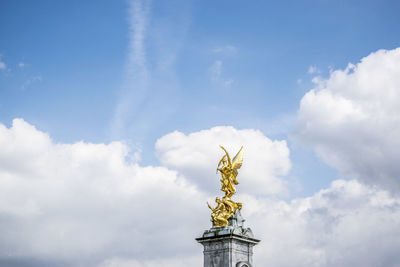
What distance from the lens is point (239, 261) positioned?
3991 cm

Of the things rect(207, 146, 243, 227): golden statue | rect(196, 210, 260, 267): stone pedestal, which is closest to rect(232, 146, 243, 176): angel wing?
rect(207, 146, 243, 227): golden statue

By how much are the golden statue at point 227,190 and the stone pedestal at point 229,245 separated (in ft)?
1.83

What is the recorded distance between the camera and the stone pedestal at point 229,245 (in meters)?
39.5

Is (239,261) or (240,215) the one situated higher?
(240,215)

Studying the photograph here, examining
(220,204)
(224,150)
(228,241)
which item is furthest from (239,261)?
(224,150)

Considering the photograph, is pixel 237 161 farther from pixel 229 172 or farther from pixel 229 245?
pixel 229 245

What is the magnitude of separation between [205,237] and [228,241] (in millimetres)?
2148

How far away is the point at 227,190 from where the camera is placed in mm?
42719

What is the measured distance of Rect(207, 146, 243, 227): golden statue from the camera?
4128 centimetres

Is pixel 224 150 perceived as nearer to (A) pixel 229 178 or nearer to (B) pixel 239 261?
(A) pixel 229 178

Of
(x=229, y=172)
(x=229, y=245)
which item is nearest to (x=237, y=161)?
(x=229, y=172)

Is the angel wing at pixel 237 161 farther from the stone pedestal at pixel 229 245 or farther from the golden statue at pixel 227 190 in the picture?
the stone pedestal at pixel 229 245

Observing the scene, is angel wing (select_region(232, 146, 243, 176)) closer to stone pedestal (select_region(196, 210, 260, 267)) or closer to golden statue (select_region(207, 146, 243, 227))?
golden statue (select_region(207, 146, 243, 227))

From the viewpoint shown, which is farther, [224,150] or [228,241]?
[224,150]
